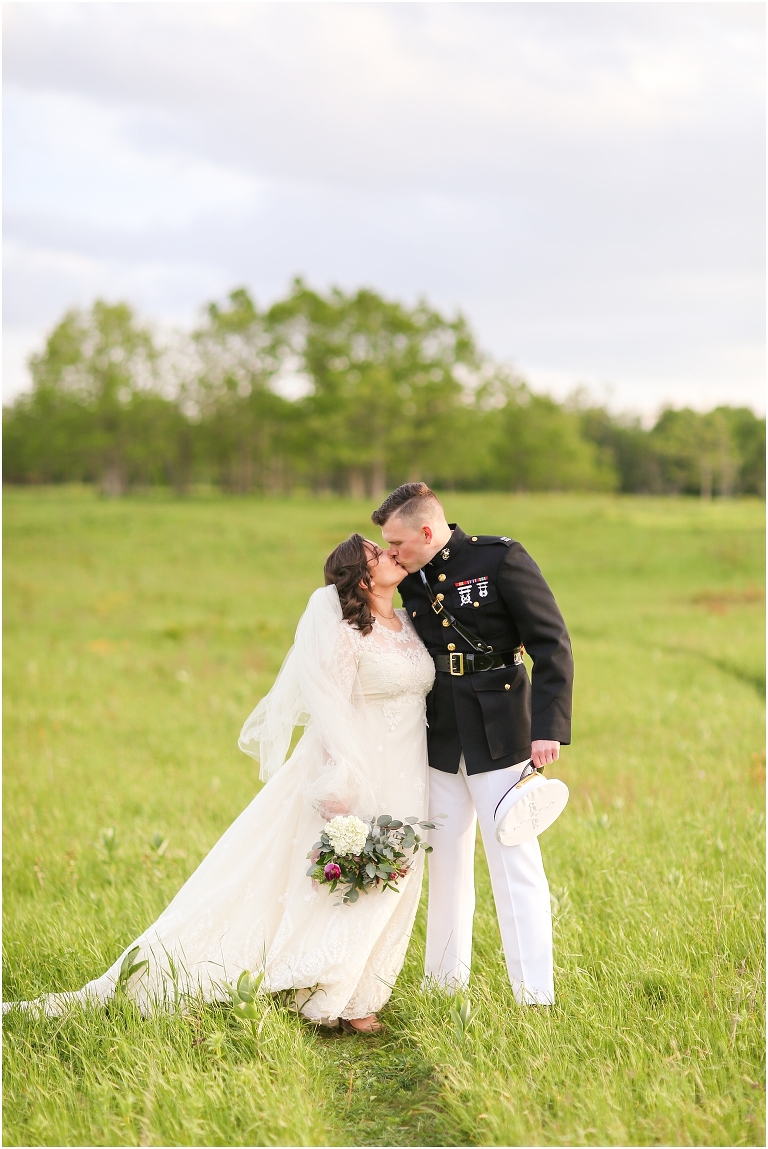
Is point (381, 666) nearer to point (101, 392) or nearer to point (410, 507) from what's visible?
point (410, 507)

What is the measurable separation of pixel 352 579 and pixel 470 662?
0.78 meters

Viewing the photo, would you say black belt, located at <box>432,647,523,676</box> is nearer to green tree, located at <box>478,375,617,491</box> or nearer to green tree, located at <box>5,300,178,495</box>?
green tree, located at <box>5,300,178,495</box>

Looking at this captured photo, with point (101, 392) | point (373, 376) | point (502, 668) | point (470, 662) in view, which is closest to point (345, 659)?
point (470, 662)

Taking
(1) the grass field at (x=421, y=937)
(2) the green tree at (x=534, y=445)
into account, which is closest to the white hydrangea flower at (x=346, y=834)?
(1) the grass field at (x=421, y=937)

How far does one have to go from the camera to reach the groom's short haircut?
4.73 meters

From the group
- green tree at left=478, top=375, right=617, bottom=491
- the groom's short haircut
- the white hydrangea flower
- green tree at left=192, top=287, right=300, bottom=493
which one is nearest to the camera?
the white hydrangea flower

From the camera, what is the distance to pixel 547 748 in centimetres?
453

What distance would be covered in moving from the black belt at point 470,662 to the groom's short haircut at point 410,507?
74 centimetres

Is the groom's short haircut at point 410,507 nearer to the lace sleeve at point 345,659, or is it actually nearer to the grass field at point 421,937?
the lace sleeve at point 345,659

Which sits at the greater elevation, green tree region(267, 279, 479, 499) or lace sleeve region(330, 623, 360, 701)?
green tree region(267, 279, 479, 499)

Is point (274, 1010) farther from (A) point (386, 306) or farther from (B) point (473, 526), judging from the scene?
(A) point (386, 306)

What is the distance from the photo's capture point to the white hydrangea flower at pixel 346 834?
14.1 feet

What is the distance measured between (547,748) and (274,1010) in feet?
6.11

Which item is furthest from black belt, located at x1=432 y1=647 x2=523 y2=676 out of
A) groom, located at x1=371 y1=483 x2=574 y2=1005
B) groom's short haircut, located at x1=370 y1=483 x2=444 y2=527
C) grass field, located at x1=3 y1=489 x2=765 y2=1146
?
grass field, located at x1=3 y1=489 x2=765 y2=1146
